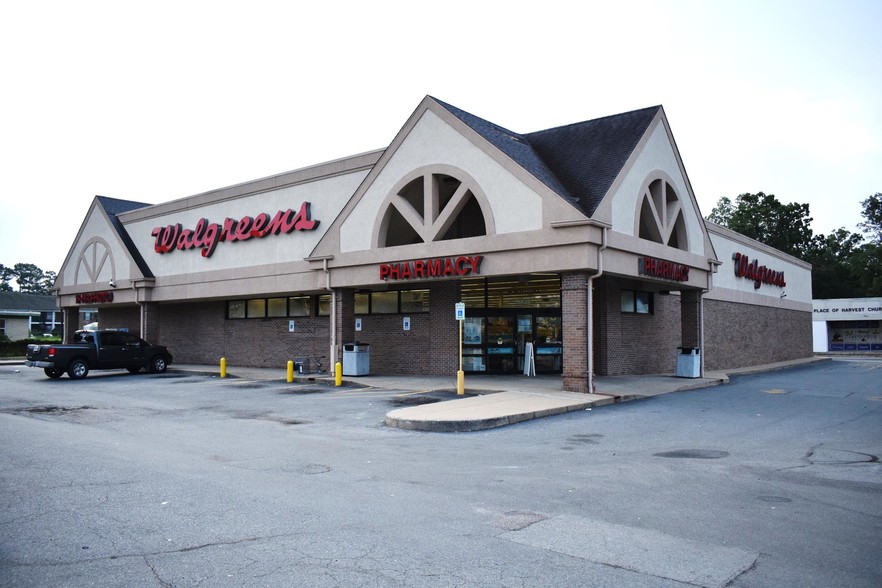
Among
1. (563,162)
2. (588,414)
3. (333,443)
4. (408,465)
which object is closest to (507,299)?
(563,162)

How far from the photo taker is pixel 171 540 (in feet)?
19.5

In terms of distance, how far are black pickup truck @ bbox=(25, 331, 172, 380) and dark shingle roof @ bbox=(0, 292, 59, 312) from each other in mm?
37835

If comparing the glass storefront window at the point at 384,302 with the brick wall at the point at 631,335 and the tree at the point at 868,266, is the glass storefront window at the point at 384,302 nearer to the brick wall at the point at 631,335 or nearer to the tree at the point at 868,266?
the brick wall at the point at 631,335

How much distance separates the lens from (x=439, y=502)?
24.4 ft

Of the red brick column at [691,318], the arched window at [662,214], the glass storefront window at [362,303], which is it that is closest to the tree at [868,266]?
the red brick column at [691,318]

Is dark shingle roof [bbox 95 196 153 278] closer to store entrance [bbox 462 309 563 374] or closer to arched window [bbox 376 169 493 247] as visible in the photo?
arched window [bbox 376 169 493 247]

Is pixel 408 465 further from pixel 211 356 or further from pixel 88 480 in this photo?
pixel 211 356

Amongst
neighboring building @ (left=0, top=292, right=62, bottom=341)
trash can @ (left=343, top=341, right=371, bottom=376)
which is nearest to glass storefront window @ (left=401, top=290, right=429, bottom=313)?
trash can @ (left=343, top=341, right=371, bottom=376)

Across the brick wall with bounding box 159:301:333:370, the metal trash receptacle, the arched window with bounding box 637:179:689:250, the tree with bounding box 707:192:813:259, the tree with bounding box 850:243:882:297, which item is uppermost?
the tree with bounding box 707:192:813:259

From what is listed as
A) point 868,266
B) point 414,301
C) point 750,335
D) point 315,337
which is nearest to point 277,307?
point 315,337

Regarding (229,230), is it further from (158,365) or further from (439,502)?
(439,502)

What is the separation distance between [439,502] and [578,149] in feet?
55.5

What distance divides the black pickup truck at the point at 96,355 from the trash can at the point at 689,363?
20.4 meters

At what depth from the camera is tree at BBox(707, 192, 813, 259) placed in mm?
79750
